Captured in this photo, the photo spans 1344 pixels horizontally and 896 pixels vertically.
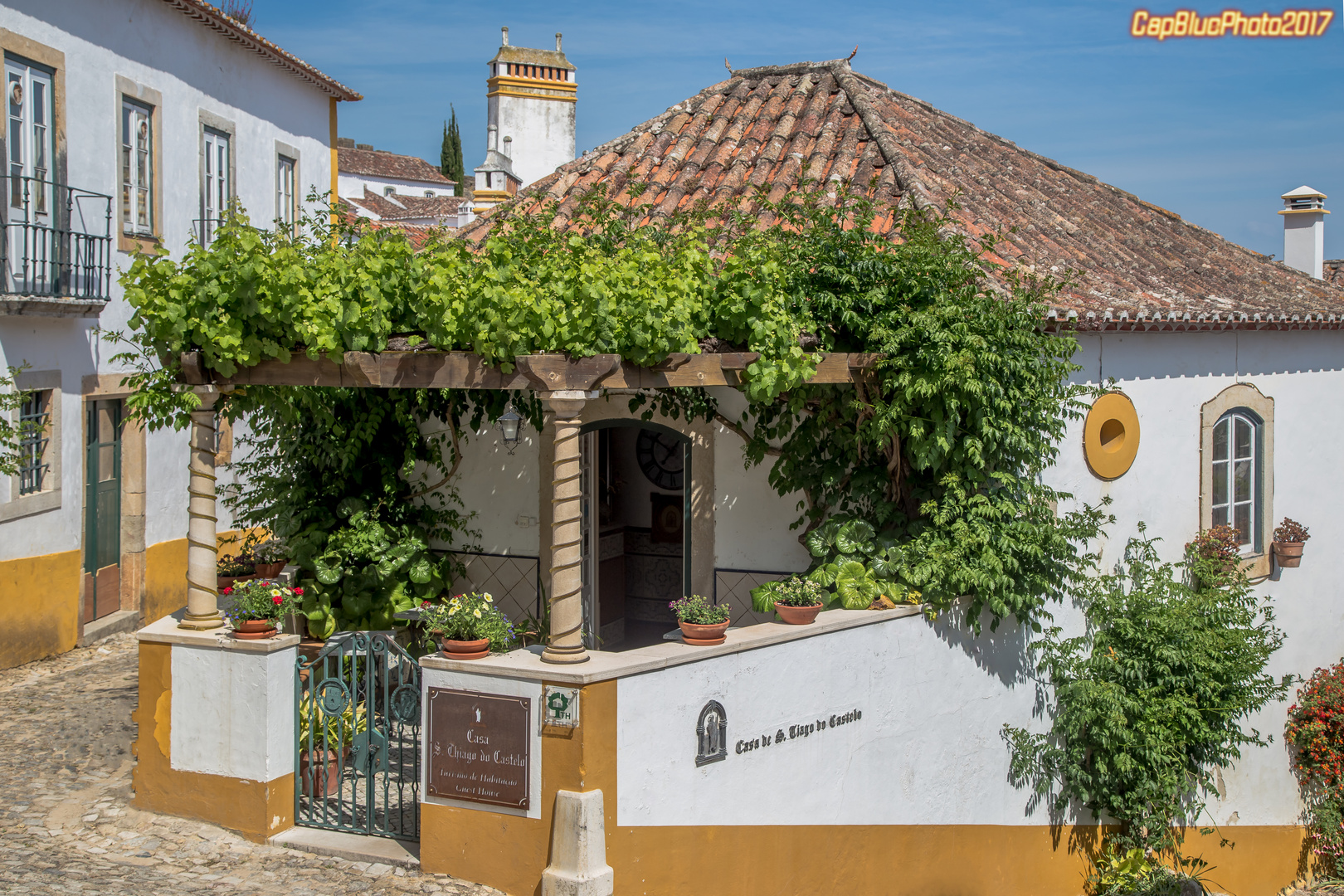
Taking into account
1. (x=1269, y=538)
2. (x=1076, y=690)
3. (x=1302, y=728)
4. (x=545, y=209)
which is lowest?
(x=1302, y=728)

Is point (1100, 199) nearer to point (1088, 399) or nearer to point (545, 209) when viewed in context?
point (1088, 399)

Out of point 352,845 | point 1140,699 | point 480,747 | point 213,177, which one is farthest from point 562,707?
point 213,177

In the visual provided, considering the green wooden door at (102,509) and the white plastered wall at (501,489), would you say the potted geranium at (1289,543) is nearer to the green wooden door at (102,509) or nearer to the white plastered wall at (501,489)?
the white plastered wall at (501,489)

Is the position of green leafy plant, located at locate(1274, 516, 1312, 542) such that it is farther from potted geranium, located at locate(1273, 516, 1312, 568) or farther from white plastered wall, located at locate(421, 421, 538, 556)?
white plastered wall, located at locate(421, 421, 538, 556)

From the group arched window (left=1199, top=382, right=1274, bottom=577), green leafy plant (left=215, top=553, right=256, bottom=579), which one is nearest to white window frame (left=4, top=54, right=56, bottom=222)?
green leafy plant (left=215, top=553, right=256, bottom=579)

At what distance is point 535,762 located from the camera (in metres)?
6.43

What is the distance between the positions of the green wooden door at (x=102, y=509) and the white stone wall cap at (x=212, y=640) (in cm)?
594

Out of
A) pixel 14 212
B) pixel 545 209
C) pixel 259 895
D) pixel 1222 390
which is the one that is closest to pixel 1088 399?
pixel 1222 390

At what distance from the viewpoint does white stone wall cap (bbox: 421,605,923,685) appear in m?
6.36

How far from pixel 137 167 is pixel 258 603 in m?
8.30

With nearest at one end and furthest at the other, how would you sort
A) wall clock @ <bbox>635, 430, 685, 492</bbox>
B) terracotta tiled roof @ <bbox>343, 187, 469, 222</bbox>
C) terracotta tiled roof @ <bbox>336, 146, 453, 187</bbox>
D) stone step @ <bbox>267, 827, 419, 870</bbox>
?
stone step @ <bbox>267, 827, 419, 870</bbox>, wall clock @ <bbox>635, 430, 685, 492</bbox>, terracotta tiled roof @ <bbox>343, 187, 469, 222</bbox>, terracotta tiled roof @ <bbox>336, 146, 453, 187</bbox>

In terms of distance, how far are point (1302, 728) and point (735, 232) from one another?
25.7ft

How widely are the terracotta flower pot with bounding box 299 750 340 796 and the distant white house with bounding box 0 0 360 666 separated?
488 centimetres

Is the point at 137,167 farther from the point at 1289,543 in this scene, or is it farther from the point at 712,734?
the point at 1289,543
